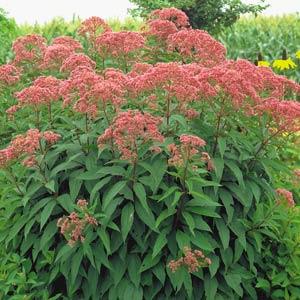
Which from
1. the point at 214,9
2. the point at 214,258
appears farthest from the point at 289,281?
the point at 214,9

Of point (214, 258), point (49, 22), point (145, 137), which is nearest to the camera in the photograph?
point (145, 137)

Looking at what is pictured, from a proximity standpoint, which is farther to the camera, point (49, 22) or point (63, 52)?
point (49, 22)

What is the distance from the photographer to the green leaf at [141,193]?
4.00 m

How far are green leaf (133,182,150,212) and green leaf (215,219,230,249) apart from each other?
0.59 metres

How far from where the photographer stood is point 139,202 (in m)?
4.19

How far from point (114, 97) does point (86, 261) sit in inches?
46.4

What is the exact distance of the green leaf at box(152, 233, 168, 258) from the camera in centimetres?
404

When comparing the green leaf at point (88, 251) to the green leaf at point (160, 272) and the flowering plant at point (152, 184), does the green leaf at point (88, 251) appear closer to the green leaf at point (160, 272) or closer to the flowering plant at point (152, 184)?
the flowering plant at point (152, 184)

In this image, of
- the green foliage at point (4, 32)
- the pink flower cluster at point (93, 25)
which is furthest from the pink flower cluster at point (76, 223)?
the green foliage at point (4, 32)

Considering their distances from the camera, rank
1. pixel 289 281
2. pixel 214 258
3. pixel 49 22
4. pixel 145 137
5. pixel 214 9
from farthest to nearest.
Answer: pixel 214 9 < pixel 49 22 < pixel 289 281 < pixel 214 258 < pixel 145 137

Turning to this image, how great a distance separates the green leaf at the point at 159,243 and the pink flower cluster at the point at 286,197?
0.94 meters

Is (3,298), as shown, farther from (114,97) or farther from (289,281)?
(289,281)

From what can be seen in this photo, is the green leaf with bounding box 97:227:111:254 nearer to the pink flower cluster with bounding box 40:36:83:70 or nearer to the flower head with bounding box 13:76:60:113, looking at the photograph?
the flower head with bounding box 13:76:60:113

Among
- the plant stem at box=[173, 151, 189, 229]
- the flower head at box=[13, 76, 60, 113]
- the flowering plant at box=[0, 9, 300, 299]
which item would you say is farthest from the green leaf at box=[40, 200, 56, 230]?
the plant stem at box=[173, 151, 189, 229]
